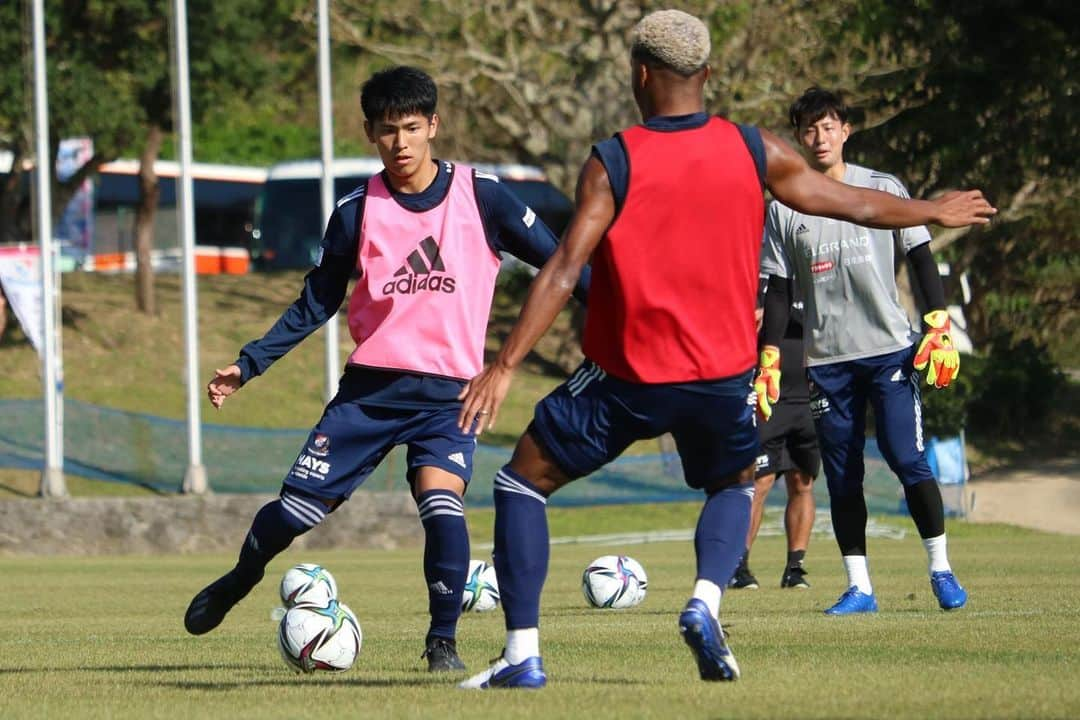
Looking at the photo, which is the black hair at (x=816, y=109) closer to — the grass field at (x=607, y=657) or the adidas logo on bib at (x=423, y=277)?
the grass field at (x=607, y=657)

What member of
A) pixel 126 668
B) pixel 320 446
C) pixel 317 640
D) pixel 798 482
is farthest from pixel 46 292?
pixel 317 640

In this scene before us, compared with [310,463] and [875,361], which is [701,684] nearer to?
[310,463]

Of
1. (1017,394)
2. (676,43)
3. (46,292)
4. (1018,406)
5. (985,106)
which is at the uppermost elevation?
(676,43)

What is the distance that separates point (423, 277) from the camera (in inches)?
305

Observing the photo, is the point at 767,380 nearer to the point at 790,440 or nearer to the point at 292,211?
the point at 790,440

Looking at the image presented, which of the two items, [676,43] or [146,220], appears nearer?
[676,43]

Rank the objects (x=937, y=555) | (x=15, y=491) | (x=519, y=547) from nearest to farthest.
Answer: (x=519, y=547)
(x=937, y=555)
(x=15, y=491)

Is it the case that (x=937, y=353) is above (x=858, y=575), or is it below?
above

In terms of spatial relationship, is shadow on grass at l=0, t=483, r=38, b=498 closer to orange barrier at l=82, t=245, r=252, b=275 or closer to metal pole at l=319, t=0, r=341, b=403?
metal pole at l=319, t=0, r=341, b=403

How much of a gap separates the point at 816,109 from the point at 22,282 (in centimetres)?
1917

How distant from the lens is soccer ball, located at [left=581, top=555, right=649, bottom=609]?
442 inches

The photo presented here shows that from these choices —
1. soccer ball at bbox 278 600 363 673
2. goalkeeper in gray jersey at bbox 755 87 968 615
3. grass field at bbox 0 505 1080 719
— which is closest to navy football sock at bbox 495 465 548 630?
grass field at bbox 0 505 1080 719

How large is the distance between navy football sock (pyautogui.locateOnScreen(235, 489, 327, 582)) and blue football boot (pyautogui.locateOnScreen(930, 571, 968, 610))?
357cm

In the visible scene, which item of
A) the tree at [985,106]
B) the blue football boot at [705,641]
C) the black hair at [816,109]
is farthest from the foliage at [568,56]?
the blue football boot at [705,641]
